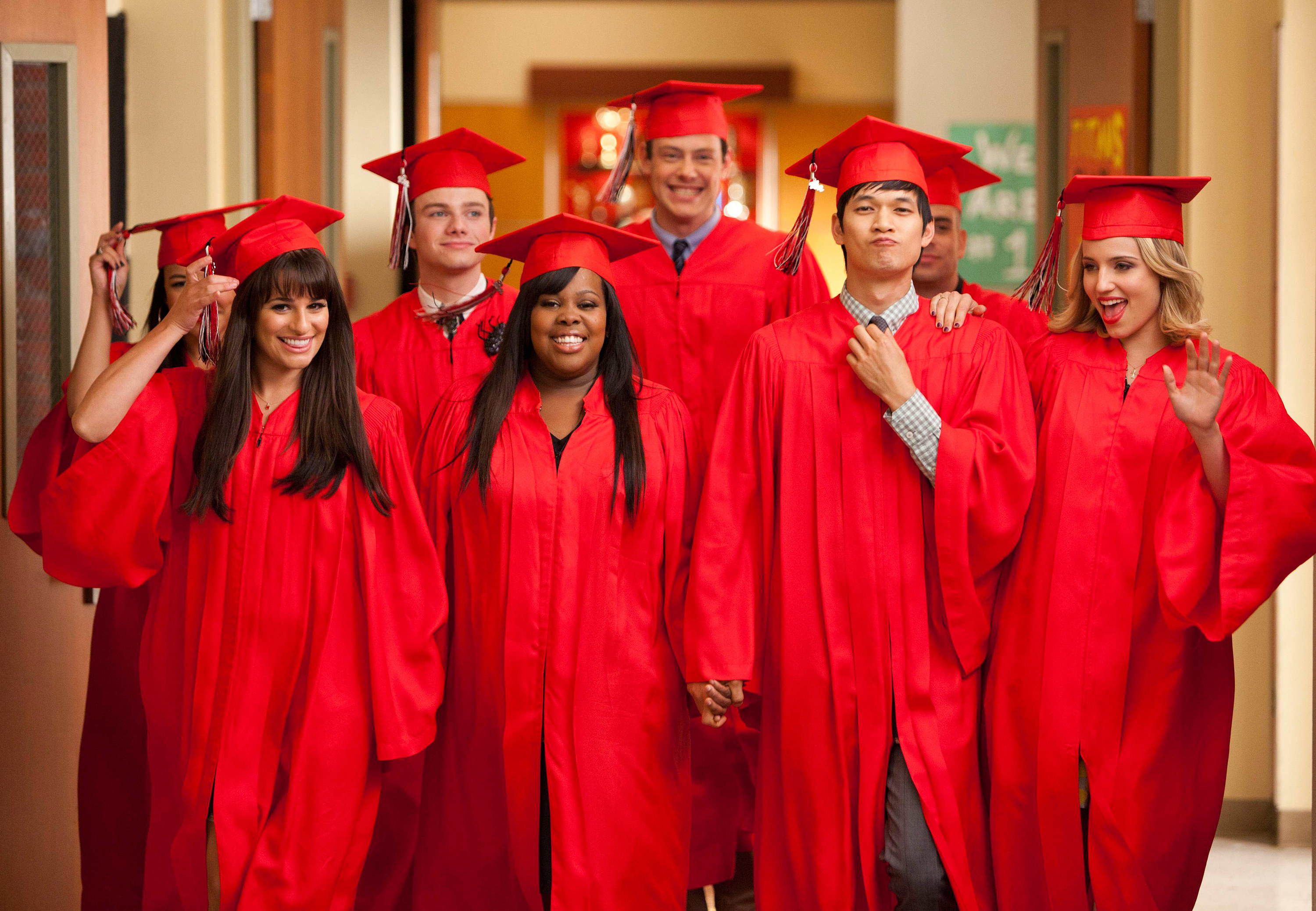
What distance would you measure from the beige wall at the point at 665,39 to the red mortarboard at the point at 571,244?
6815 millimetres

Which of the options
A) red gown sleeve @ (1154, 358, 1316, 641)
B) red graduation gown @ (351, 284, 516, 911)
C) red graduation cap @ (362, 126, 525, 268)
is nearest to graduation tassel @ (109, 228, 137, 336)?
red graduation gown @ (351, 284, 516, 911)

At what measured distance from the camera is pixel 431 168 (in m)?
3.83

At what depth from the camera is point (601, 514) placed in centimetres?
305

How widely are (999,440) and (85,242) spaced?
2.61 meters

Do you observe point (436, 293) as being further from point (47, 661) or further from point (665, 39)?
point (665, 39)

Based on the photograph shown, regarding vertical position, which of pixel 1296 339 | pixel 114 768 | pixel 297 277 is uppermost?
pixel 297 277

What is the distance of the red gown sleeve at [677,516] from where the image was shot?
309 centimetres

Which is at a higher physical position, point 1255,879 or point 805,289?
point 805,289

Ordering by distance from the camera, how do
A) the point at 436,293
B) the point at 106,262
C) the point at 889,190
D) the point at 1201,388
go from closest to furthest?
the point at 1201,388 < the point at 889,190 < the point at 106,262 < the point at 436,293

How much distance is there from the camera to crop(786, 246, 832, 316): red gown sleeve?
12.7ft

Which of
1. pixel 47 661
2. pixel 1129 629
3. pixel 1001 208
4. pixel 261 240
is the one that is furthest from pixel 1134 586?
pixel 1001 208

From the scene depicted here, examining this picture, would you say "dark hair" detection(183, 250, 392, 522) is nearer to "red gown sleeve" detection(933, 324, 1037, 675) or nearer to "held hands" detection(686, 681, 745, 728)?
"held hands" detection(686, 681, 745, 728)

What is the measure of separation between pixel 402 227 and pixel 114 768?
169 cm

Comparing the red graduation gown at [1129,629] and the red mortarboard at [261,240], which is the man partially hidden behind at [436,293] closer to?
the red mortarboard at [261,240]
